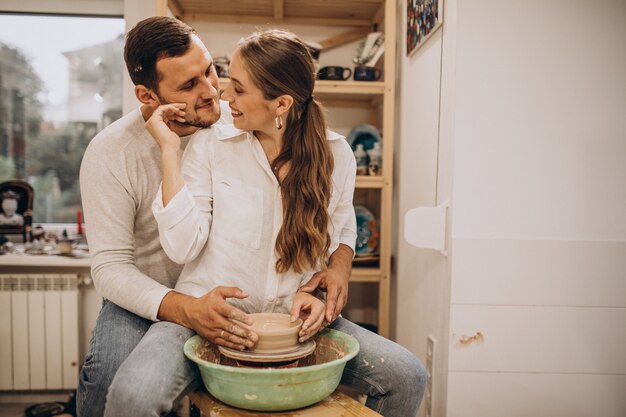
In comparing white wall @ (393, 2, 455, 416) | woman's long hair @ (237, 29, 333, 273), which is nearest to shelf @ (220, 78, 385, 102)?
white wall @ (393, 2, 455, 416)

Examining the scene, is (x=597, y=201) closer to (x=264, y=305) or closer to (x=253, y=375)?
(x=264, y=305)

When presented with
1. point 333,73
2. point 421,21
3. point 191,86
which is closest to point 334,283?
point 191,86

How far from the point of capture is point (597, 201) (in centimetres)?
156

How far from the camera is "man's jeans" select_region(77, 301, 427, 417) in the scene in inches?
41.8

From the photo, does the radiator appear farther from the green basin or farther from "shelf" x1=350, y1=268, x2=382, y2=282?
the green basin

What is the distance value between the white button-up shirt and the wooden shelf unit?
2.96 feet

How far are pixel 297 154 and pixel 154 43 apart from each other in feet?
1.76

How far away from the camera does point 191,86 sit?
158cm

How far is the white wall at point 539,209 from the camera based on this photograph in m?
1.53

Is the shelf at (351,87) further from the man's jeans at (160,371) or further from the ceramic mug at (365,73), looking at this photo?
the man's jeans at (160,371)

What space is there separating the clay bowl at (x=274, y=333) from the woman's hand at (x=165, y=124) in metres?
0.47

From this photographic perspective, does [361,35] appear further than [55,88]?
No

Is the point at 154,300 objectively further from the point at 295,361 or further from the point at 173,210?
the point at 295,361

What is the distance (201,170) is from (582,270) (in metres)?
1.10
